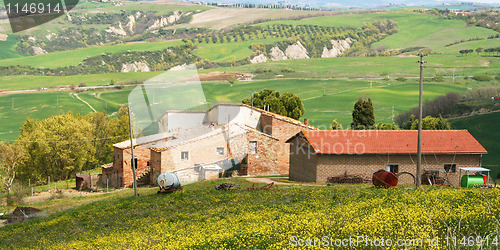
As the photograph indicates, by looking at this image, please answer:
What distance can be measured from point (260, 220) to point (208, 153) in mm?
27986

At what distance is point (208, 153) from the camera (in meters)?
47.2

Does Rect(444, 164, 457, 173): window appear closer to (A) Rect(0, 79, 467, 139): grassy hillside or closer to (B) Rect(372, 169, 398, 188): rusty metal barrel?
(B) Rect(372, 169, 398, 188): rusty metal barrel

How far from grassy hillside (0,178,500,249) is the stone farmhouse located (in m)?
15.3

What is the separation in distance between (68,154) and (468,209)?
62.4m

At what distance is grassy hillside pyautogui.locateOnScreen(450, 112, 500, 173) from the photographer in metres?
86.1

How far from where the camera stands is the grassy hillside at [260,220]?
1414 centimetres

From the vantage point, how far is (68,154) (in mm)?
69500

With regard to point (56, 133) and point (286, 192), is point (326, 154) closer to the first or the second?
point (286, 192)

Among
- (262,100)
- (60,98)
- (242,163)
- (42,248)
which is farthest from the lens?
(60,98)

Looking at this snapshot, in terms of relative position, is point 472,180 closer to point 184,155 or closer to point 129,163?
point 184,155

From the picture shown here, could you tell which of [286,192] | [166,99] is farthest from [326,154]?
[166,99]

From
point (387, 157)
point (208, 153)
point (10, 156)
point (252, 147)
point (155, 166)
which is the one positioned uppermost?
point (387, 157)

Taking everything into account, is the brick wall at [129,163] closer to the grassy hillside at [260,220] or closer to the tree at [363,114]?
the grassy hillside at [260,220]

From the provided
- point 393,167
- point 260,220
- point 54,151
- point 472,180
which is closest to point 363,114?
point 393,167
